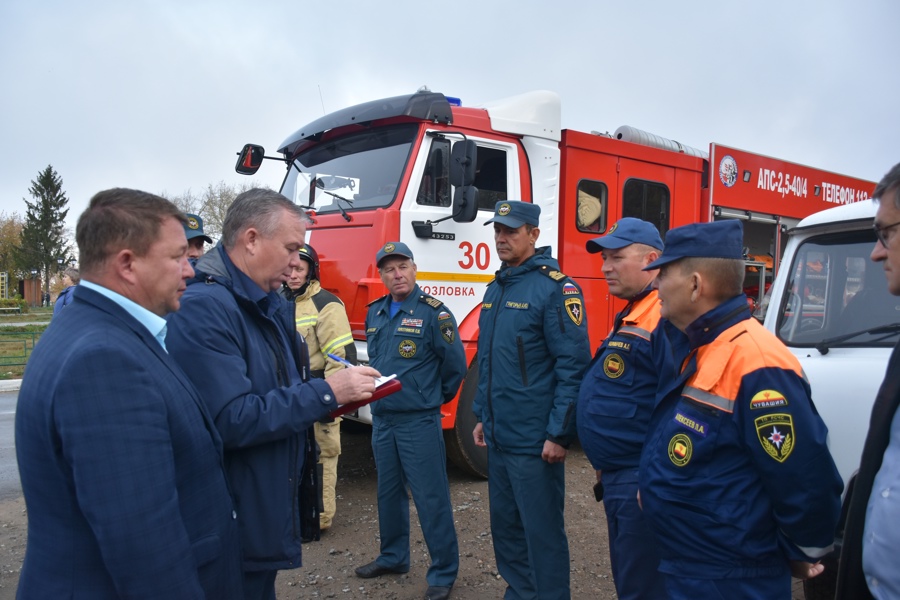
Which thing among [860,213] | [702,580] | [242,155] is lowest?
[702,580]

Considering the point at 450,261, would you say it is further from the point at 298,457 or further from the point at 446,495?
the point at 298,457

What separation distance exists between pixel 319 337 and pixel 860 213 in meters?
3.30

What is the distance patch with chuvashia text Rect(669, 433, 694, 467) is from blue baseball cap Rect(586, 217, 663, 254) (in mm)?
1084

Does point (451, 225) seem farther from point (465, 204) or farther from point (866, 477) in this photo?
point (866, 477)

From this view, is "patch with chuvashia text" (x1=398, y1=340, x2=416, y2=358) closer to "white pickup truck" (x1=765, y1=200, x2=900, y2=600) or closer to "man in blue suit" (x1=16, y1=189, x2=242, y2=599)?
"white pickup truck" (x1=765, y1=200, x2=900, y2=600)

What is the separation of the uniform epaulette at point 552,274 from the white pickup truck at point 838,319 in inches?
48.8

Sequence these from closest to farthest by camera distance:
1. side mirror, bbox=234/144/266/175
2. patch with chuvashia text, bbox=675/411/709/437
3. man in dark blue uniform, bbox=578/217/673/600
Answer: patch with chuvashia text, bbox=675/411/709/437
man in dark blue uniform, bbox=578/217/673/600
side mirror, bbox=234/144/266/175

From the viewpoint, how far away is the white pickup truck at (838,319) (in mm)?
2664

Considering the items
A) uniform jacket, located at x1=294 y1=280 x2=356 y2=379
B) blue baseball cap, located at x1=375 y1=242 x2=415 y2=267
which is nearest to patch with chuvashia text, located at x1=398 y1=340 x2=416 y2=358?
blue baseball cap, located at x1=375 y1=242 x2=415 y2=267

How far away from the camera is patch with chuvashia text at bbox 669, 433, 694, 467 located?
1.79m

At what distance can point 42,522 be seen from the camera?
54.0 inches

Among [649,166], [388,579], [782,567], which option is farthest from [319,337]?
[649,166]

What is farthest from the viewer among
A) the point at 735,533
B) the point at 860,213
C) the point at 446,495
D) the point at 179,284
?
the point at 446,495

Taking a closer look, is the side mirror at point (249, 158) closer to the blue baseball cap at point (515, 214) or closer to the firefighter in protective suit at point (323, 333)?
the firefighter in protective suit at point (323, 333)
